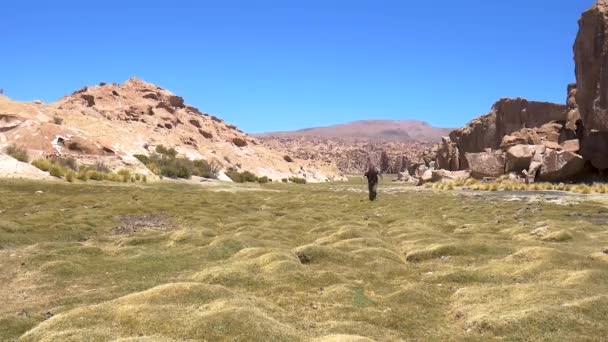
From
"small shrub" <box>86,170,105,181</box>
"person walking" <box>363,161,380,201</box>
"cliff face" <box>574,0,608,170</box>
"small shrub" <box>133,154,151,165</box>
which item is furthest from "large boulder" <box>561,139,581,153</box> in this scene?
"small shrub" <box>133,154,151,165</box>

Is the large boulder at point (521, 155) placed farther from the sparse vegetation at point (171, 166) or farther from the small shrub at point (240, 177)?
the sparse vegetation at point (171, 166)

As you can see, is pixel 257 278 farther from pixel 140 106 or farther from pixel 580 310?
pixel 140 106

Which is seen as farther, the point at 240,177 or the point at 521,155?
the point at 240,177

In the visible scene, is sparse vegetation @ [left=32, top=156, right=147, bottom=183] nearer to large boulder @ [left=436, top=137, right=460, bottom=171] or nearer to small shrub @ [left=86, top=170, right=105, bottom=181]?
small shrub @ [left=86, top=170, right=105, bottom=181]

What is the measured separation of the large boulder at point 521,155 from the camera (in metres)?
62.4

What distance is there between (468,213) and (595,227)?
789 cm

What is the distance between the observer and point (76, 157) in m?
54.6

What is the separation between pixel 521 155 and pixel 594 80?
474 inches

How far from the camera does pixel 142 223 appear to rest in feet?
81.0

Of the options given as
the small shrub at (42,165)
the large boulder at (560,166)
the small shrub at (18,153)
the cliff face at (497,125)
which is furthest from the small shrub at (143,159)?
the cliff face at (497,125)

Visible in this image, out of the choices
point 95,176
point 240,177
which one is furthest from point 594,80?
point 95,176

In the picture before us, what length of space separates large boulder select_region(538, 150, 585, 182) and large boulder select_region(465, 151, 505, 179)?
8571 mm

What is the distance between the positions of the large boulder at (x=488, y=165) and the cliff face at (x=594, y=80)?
12.1 metres

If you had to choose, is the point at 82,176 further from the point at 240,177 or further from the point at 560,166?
the point at 560,166
